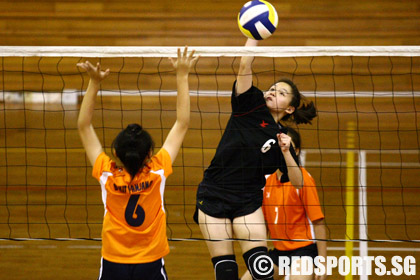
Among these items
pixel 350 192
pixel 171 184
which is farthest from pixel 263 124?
→ pixel 171 184

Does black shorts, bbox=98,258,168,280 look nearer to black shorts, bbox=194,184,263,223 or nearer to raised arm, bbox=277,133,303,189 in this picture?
black shorts, bbox=194,184,263,223

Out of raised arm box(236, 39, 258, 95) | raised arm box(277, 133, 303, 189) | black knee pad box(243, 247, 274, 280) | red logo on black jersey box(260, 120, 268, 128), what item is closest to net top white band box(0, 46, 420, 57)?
raised arm box(236, 39, 258, 95)

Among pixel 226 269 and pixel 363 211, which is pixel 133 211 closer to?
pixel 226 269

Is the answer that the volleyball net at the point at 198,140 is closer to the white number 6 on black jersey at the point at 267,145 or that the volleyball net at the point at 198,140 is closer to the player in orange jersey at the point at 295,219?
the white number 6 on black jersey at the point at 267,145

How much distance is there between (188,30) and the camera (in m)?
10.9

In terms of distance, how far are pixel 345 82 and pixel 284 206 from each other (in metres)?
6.20

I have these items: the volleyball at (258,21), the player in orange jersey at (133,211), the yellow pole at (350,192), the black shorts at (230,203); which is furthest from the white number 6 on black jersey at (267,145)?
the yellow pole at (350,192)

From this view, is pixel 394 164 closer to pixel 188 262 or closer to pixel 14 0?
pixel 188 262

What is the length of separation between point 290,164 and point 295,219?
1.99 ft

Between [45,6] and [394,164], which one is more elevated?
[45,6]

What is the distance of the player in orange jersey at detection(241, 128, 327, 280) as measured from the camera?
4.55 metres

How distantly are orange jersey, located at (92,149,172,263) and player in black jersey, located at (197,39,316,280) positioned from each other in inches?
35.3

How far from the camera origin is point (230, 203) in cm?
423

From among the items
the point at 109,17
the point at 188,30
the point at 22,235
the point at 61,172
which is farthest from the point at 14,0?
the point at 22,235
